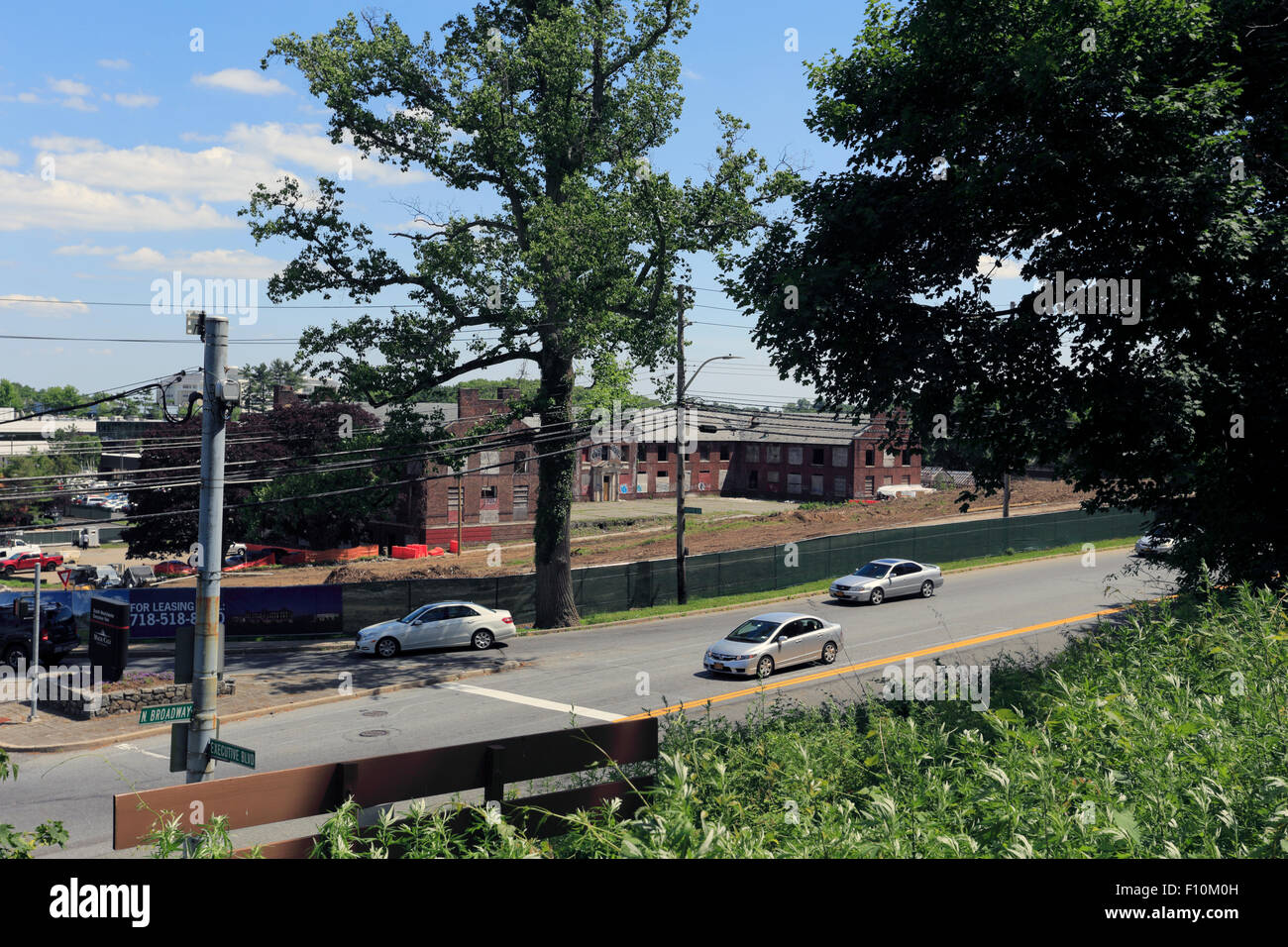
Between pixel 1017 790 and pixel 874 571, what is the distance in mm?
31779

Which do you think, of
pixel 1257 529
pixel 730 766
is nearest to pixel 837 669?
pixel 1257 529

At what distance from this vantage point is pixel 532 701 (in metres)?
21.4

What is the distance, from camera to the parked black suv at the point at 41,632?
987 inches

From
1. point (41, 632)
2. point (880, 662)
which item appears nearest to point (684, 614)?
point (880, 662)

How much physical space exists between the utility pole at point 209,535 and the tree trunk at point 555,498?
54.6 feet

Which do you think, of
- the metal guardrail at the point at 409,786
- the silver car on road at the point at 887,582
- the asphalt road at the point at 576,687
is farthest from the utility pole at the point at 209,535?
the silver car on road at the point at 887,582

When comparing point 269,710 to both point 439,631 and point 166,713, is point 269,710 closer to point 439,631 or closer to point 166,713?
point 439,631

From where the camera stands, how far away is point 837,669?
23.9m

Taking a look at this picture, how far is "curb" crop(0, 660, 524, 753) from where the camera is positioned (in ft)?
58.8

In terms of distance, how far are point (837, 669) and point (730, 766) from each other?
58.9ft

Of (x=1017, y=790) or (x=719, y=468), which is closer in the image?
(x=1017, y=790)

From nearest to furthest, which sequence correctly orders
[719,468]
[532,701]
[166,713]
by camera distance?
1. [166,713]
2. [532,701]
3. [719,468]

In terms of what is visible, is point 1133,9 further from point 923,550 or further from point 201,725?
point 923,550

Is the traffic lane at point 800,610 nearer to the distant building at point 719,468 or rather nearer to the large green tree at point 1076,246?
the large green tree at point 1076,246
